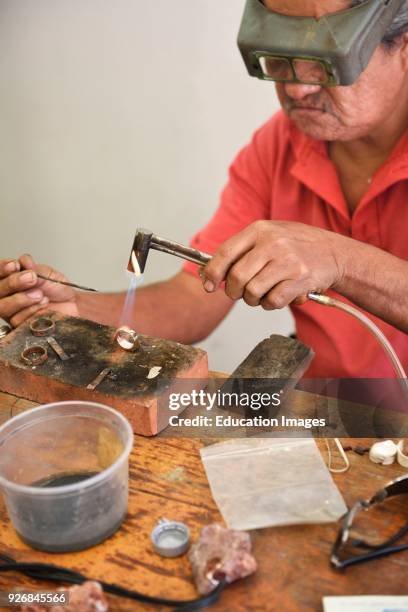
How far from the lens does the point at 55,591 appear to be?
97 centimetres

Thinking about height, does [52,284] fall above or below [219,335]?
above

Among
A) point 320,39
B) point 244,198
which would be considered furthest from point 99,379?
point 244,198

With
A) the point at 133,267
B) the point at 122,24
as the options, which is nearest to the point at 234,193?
the point at 133,267

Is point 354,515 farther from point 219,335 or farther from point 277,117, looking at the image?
point 219,335

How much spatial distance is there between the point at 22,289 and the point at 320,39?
35.5 inches

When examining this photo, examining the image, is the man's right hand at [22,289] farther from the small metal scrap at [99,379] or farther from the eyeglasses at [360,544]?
the eyeglasses at [360,544]

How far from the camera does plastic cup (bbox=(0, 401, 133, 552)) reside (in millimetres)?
1024

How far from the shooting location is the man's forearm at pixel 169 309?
1956mm

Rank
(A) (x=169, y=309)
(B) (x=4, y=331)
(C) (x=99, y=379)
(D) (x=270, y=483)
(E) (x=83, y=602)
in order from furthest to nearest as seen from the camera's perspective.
Answer: (A) (x=169, y=309) → (B) (x=4, y=331) → (C) (x=99, y=379) → (D) (x=270, y=483) → (E) (x=83, y=602)

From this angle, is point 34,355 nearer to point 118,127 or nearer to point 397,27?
point 397,27

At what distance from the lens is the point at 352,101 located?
161 cm

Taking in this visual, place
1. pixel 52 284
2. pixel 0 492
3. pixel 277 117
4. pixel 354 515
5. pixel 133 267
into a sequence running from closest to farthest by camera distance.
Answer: pixel 354 515 → pixel 0 492 → pixel 133 267 → pixel 52 284 → pixel 277 117

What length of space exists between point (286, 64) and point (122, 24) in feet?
5.00

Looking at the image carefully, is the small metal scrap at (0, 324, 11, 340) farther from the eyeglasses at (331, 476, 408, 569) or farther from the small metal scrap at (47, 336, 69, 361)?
the eyeglasses at (331, 476, 408, 569)
